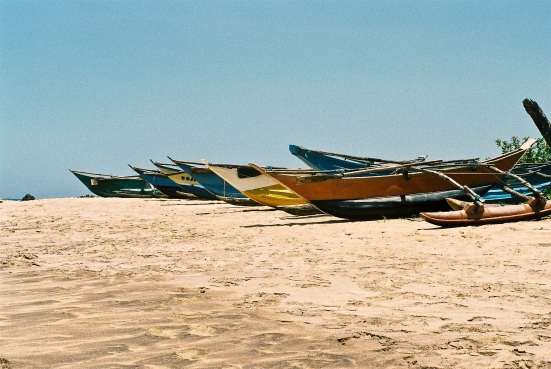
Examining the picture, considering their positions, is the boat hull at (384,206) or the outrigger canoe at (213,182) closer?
the boat hull at (384,206)

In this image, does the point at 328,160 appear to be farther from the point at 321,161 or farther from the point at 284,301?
the point at 284,301

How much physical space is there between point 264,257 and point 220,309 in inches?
99.2

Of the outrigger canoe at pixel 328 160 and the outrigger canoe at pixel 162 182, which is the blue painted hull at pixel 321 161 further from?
the outrigger canoe at pixel 162 182

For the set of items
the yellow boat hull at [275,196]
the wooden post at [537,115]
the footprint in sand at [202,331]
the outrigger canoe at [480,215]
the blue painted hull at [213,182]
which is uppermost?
the wooden post at [537,115]

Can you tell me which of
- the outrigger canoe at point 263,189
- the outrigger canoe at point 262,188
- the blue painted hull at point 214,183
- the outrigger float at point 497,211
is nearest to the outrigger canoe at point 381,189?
the outrigger float at point 497,211

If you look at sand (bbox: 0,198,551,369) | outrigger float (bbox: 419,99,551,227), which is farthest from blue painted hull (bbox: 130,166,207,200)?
outrigger float (bbox: 419,99,551,227)

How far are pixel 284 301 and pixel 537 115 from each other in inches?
271

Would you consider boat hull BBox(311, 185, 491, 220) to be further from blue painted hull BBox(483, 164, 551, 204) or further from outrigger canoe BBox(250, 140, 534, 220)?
blue painted hull BBox(483, 164, 551, 204)

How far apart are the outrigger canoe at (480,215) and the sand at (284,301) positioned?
32cm

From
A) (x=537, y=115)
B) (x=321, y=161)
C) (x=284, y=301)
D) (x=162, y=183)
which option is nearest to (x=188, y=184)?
(x=162, y=183)

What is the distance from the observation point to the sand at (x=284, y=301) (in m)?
3.05

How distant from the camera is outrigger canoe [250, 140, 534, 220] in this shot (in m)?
10.0

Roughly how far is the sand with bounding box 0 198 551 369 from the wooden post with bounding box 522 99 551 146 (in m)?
1.96

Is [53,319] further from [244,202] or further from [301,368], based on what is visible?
[244,202]
